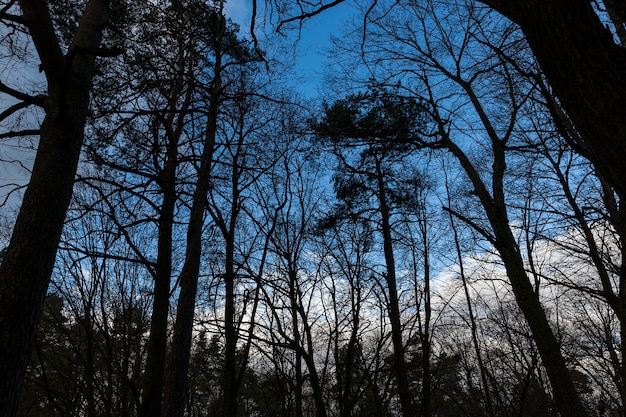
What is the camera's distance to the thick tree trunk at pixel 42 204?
7.00 feet

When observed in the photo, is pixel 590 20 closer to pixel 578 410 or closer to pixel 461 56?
pixel 578 410

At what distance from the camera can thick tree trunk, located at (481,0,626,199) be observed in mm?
1140

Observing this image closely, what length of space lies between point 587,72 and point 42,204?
3.15 metres

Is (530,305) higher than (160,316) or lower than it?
lower

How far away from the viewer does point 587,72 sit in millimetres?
1199

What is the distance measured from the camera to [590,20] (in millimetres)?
1267

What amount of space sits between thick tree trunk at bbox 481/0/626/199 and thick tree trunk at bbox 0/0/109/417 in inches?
116

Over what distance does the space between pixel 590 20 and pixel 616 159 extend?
1.68 feet

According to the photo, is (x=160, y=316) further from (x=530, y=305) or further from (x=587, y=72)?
(x=587, y=72)

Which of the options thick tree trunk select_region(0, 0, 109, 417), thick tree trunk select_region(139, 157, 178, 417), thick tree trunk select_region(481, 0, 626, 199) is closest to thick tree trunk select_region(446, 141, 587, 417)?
thick tree trunk select_region(481, 0, 626, 199)

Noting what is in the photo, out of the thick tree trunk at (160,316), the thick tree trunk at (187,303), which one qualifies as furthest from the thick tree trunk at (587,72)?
the thick tree trunk at (160,316)

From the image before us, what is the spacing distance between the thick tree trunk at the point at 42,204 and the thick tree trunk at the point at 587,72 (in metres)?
2.94

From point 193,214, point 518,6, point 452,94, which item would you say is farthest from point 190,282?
point 452,94

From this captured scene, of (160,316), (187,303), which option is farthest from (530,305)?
(160,316)
